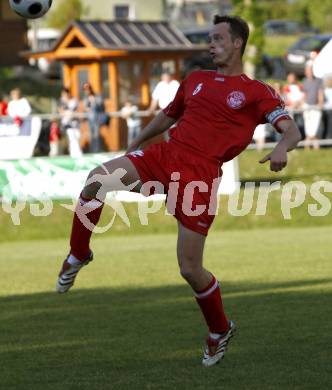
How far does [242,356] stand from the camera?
27.9 feet

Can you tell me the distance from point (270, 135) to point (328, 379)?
21.1 meters

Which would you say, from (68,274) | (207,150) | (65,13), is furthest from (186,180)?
(65,13)

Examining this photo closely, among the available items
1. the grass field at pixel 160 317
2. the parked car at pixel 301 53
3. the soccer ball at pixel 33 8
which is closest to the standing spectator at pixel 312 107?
the grass field at pixel 160 317

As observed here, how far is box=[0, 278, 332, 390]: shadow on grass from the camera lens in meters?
7.71

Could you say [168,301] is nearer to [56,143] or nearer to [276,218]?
[276,218]

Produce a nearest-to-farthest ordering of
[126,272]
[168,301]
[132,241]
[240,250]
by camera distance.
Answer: [168,301] → [126,272] → [240,250] → [132,241]

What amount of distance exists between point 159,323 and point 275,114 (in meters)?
2.73

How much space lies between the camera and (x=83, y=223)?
8844 mm

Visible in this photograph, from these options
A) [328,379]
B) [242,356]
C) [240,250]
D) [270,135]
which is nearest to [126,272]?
[240,250]

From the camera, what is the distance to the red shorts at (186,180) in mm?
8234

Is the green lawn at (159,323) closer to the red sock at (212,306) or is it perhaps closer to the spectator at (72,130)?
the red sock at (212,306)

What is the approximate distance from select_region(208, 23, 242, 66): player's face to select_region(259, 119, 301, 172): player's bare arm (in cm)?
58

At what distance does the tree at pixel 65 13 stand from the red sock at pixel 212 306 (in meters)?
59.9

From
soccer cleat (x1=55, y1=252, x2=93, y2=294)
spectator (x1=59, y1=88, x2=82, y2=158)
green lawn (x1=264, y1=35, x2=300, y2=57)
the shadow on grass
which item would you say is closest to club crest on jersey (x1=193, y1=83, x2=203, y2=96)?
soccer cleat (x1=55, y1=252, x2=93, y2=294)
